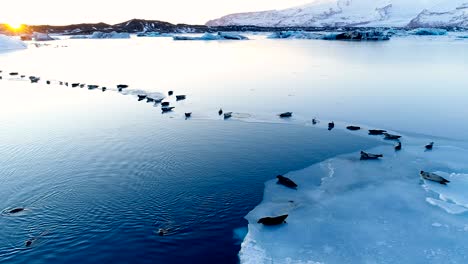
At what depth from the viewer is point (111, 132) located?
20516mm

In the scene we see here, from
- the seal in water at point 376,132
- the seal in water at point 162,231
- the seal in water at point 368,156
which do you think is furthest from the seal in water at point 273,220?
the seal in water at point 376,132

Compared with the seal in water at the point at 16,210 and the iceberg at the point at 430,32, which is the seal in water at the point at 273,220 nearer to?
the seal in water at the point at 16,210

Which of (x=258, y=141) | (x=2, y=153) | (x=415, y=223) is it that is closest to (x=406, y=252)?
(x=415, y=223)

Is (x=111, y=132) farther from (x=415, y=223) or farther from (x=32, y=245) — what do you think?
(x=415, y=223)

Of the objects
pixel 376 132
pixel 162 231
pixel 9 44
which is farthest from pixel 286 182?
pixel 9 44

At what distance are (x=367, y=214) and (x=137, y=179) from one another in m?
8.72

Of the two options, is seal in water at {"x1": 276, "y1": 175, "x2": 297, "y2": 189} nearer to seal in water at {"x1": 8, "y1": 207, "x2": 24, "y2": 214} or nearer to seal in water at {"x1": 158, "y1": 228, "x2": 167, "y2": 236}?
seal in water at {"x1": 158, "y1": 228, "x2": 167, "y2": 236}

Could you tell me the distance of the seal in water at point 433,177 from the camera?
47.0 ft

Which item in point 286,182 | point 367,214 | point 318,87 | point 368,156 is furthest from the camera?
point 318,87

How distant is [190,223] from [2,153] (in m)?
11.5

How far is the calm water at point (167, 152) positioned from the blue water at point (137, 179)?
53 millimetres

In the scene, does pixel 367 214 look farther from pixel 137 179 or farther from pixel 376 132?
pixel 376 132

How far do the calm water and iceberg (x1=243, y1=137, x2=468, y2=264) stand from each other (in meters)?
0.90

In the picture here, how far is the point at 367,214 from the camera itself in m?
12.2
